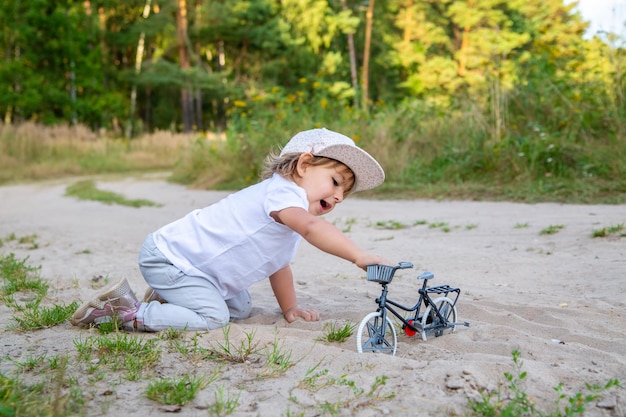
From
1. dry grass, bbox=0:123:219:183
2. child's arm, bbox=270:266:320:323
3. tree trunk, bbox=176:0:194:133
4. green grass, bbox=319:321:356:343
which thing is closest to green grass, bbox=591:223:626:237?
child's arm, bbox=270:266:320:323

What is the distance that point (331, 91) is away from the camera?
69.8 feet

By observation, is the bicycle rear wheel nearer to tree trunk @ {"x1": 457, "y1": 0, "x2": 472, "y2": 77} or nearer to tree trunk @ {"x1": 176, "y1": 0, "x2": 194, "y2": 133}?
tree trunk @ {"x1": 176, "y1": 0, "x2": 194, "y2": 133}

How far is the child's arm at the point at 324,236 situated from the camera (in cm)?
260

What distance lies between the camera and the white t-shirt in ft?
10.0

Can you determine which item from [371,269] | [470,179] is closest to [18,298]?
[371,269]

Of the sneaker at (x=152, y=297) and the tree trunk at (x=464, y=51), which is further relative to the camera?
the tree trunk at (x=464, y=51)

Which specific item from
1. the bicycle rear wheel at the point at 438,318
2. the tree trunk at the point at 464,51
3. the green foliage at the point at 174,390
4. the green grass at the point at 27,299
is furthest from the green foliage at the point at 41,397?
the tree trunk at the point at 464,51

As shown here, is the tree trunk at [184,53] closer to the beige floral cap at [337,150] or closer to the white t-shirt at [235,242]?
the white t-shirt at [235,242]

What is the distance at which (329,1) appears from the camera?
34.4 meters

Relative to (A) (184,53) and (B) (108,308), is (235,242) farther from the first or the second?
(A) (184,53)

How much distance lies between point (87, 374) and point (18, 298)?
65.1 inches

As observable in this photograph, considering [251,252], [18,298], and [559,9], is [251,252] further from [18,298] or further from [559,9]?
[559,9]

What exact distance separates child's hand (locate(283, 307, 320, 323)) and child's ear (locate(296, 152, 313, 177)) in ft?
2.28

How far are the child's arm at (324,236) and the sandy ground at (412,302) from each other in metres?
0.37
